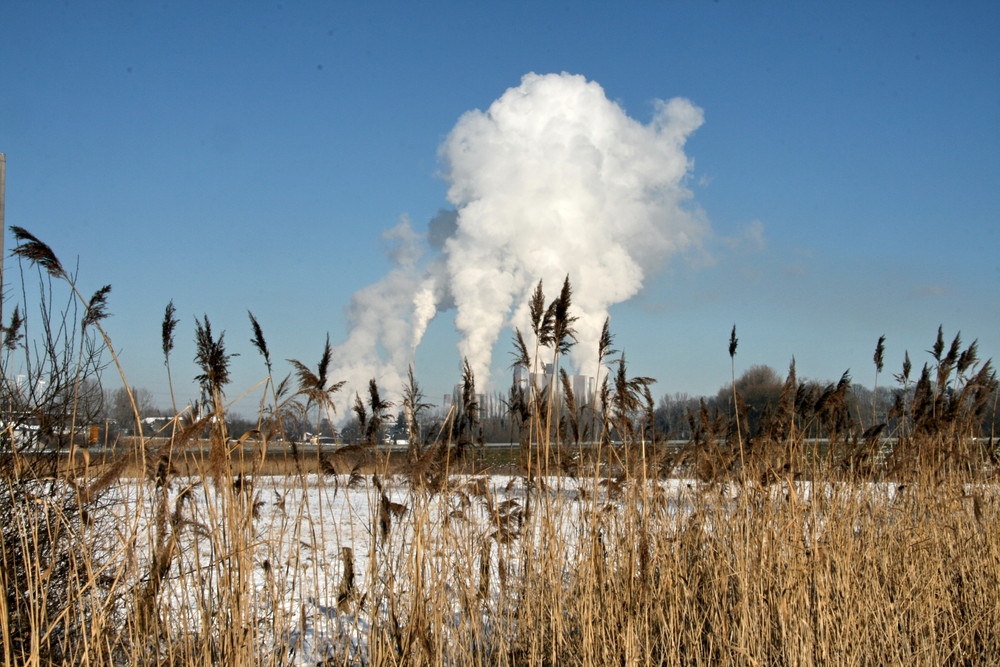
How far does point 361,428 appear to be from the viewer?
203 inches

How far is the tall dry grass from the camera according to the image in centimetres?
287

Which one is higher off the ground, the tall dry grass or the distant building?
the distant building

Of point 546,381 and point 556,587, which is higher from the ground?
point 546,381

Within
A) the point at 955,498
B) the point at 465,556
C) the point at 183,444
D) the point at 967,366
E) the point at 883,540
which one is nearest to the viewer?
the point at 183,444

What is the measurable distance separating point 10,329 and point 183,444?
2.79m

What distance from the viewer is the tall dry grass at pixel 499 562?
287 cm

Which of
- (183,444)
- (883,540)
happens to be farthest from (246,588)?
(883,540)

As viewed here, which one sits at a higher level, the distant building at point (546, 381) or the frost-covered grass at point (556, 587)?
the distant building at point (546, 381)

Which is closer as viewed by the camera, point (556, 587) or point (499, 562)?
point (556, 587)

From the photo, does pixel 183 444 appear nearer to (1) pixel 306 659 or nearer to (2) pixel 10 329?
(1) pixel 306 659

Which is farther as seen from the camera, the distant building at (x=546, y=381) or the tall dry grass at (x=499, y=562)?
the distant building at (x=546, y=381)

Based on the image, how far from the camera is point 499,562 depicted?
3.92 metres

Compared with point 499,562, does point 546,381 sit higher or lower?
higher

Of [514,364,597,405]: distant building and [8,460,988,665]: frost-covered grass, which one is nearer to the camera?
[8,460,988,665]: frost-covered grass
